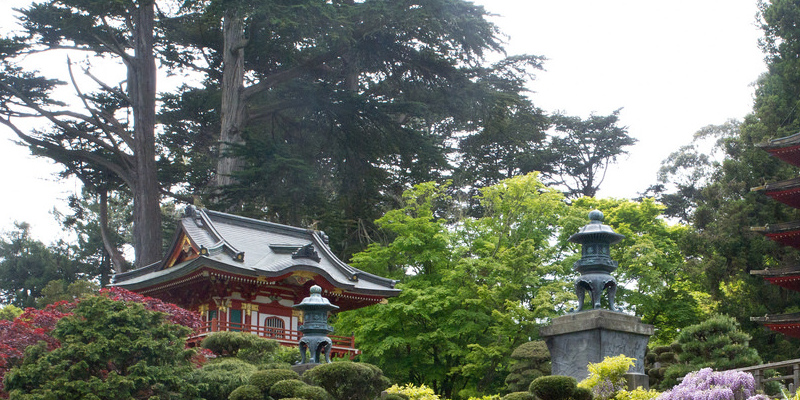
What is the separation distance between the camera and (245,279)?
2264 cm

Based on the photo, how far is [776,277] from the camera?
2344 cm

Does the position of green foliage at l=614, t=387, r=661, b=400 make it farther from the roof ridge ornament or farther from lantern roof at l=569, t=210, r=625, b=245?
the roof ridge ornament

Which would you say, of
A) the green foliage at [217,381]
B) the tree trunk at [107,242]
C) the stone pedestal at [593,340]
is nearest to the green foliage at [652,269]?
the green foliage at [217,381]

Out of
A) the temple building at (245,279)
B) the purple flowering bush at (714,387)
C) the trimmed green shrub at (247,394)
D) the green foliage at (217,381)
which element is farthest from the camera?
the temple building at (245,279)

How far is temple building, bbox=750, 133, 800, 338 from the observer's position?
22797 millimetres

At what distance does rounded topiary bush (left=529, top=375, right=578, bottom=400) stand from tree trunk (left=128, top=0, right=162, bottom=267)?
894 inches

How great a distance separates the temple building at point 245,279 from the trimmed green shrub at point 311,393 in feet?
27.8

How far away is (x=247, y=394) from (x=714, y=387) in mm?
7592

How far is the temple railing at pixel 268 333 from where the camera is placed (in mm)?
22750

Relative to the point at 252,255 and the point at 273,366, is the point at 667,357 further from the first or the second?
the point at 252,255

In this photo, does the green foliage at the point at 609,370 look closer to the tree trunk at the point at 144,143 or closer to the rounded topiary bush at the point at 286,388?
the rounded topiary bush at the point at 286,388

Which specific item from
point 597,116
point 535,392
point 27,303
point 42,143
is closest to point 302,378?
point 535,392

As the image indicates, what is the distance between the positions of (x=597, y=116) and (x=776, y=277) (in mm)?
19149

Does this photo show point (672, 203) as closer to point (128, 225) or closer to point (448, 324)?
point (448, 324)
